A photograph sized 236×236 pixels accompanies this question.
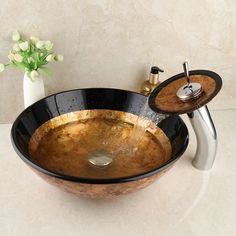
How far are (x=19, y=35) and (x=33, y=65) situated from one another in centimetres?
10

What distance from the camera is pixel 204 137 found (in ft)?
3.43

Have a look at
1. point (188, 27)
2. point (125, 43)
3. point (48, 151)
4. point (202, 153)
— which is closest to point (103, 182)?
point (48, 151)

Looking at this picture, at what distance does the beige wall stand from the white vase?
0.09 metres

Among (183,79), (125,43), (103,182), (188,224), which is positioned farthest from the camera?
(125,43)

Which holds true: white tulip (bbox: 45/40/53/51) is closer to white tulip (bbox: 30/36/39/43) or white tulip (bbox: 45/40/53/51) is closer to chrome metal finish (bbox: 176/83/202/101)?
white tulip (bbox: 30/36/39/43)

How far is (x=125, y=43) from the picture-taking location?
1204mm

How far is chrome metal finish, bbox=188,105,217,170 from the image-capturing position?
1.02 meters

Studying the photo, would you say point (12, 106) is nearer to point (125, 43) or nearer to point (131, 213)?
point (125, 43)

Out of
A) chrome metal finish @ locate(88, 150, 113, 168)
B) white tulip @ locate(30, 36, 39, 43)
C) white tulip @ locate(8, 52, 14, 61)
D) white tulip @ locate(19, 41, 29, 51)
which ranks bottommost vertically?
chrome metal finish @ locate(88, 150, 113, 168)

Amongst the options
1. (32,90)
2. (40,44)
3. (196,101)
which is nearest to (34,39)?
(40,44)

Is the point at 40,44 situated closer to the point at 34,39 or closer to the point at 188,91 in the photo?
the point at 34,39

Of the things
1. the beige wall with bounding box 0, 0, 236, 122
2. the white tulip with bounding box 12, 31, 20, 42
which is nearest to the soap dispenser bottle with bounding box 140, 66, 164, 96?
the beige wall with bounding box 0, 0, 236, 122

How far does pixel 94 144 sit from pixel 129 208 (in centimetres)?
23

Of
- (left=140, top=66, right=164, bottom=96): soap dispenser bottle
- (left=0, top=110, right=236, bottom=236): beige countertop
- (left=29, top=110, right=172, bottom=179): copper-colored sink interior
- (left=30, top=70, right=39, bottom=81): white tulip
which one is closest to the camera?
(left=0, top=110, right=236, bottom=236): beige countertop
